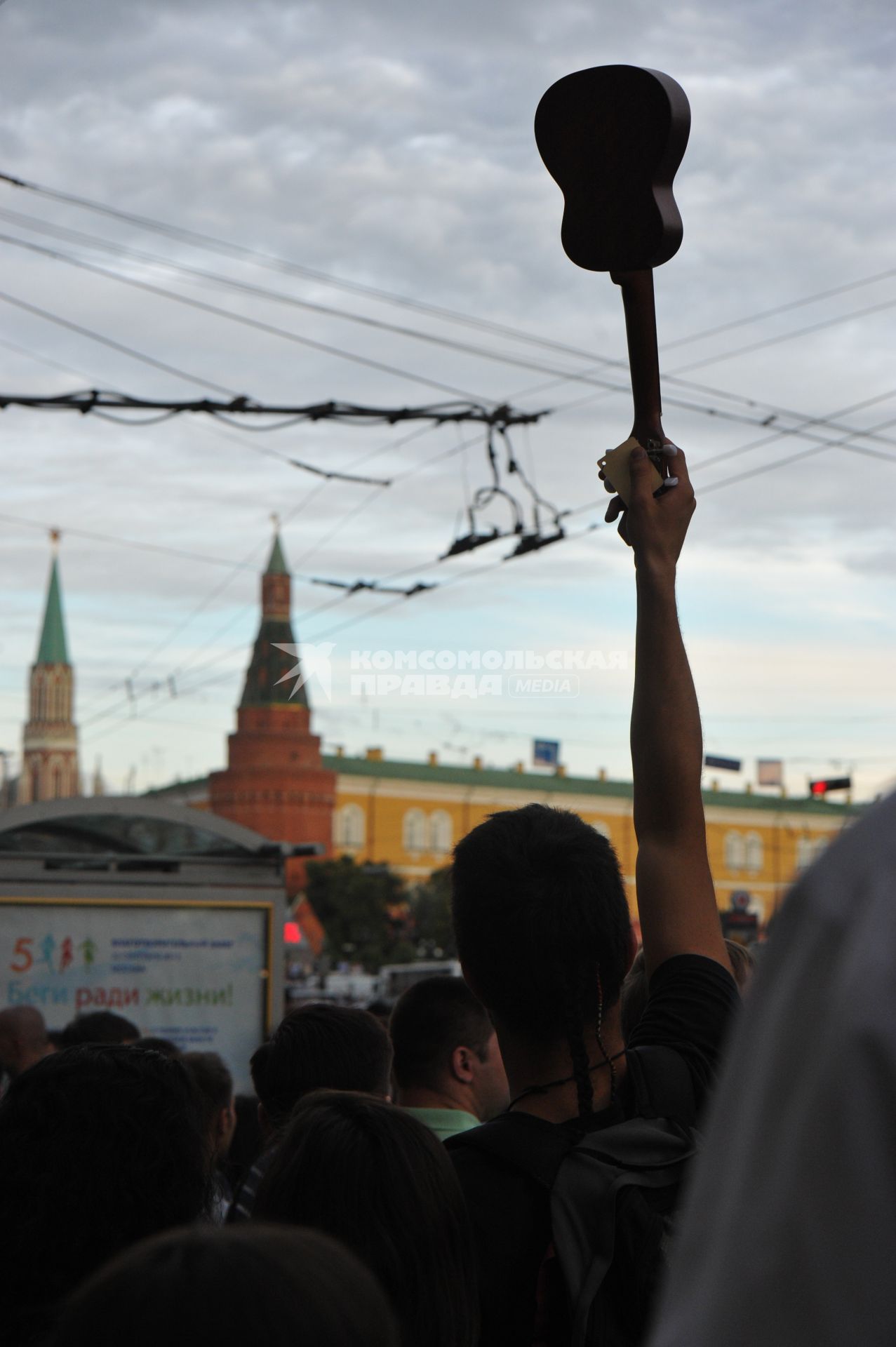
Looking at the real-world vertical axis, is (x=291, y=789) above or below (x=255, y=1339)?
above

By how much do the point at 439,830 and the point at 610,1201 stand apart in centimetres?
10486

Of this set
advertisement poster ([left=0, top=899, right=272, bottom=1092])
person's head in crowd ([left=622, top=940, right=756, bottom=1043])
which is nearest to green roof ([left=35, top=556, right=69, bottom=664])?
advertisement poster ([left=0, top=899, right=272, bottom=1092])

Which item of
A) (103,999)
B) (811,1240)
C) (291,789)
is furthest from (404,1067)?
(291,789)

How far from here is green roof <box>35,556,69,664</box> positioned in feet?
403

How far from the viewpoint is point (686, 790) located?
1.81 metres

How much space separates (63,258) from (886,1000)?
1187cm

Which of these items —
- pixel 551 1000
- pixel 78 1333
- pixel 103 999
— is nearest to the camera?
pixel 78 1333

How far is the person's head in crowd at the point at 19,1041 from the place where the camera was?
6.61m

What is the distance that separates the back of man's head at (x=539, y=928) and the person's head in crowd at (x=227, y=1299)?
1.05 m

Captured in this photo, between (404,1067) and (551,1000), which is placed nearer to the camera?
(551,1000)

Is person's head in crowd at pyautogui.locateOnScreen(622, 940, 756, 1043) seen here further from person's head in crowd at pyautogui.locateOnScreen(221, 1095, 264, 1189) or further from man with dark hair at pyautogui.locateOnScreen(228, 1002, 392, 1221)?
person's head in crowd at pyautogui.locateOnScreen(221, 1095, 264, 1189)

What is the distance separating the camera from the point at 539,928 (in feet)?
6.32

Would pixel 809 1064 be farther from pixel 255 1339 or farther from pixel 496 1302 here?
pixel 496 1302

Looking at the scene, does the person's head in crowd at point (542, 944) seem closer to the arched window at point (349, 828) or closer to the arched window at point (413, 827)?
the arched window at point (349, 828)
